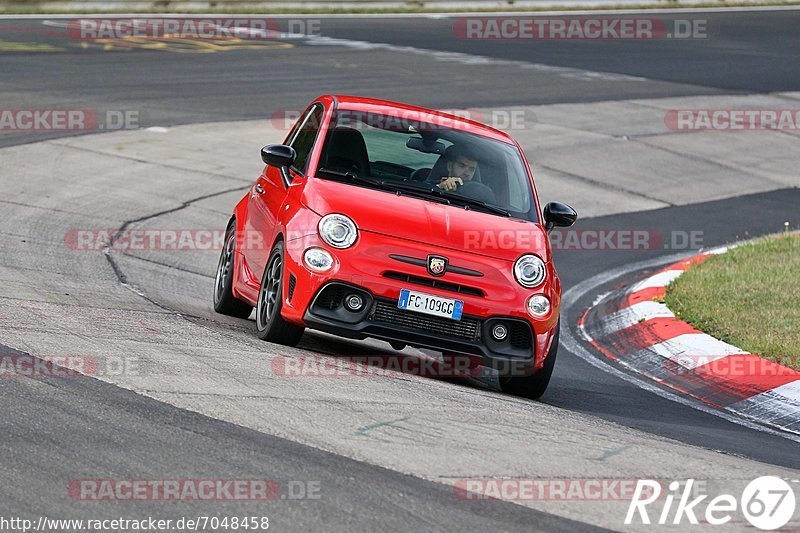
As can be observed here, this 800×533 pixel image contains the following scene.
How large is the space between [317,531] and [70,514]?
875mm

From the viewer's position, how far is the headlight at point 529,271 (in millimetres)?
7801

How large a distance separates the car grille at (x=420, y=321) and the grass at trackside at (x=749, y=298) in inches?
99.6

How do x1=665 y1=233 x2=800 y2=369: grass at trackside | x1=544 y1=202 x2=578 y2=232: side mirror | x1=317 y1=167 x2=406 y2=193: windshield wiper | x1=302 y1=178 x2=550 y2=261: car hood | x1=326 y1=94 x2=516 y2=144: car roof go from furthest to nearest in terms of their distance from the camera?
x1=665 y1=233 x2=800 y2=369: grass at trackside → x1=326 y1=94 x2=516 y2=144: car roof → x1=544 y1=202 x2=578 y2=232: side mirror → x1=317 y1=167 x2=406 y2=193: windshield wiper → x1=302 y1=178 x2=550 y2=261: car hood

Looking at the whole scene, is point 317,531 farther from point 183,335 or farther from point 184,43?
point 184,43

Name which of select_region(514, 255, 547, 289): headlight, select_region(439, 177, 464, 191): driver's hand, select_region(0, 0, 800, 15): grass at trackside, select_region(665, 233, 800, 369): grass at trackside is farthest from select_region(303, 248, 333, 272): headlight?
select_region(0, 0, 800, 15): grass at trackside

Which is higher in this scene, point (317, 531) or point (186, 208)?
point (317, 531)

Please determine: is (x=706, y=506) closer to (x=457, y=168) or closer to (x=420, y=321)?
(x=420, y=321)

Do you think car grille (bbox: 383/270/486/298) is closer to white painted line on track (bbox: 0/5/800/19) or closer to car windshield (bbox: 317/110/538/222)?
car windshield (bbox: 317/110/538/222)

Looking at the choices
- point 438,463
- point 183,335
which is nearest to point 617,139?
point 183,335

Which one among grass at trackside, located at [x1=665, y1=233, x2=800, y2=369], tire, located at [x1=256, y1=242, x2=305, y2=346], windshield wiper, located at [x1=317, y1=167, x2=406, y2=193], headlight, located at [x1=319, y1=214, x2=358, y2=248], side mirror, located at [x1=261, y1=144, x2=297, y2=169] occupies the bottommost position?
grass at trackside, located at [x1=665, y1=233, x2=800, y2=369]

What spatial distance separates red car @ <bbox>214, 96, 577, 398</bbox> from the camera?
7.58 m

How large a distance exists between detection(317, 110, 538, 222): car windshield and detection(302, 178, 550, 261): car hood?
20 cm

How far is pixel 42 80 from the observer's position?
20.0m

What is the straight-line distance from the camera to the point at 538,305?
7.80m
